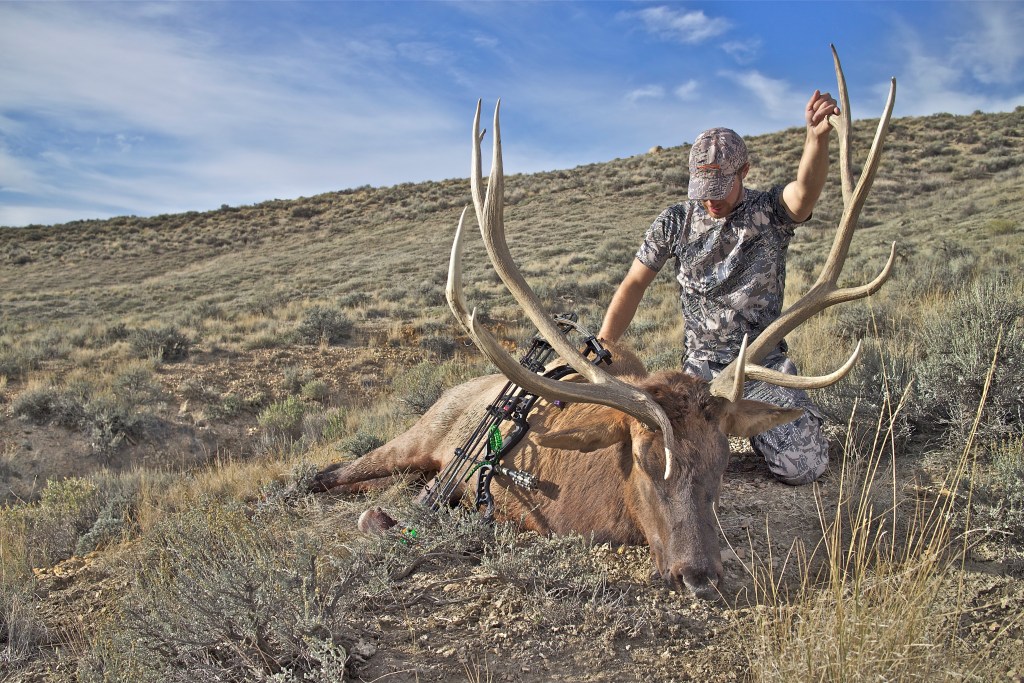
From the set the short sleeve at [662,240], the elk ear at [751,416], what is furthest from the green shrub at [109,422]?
the elk ear at [751,416]

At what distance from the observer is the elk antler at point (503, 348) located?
289 centimetres

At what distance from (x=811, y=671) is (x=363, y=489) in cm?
352

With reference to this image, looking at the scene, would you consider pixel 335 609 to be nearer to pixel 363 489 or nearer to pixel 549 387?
pixel 549 387

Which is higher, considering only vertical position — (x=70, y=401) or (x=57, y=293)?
(x=57, y=293)

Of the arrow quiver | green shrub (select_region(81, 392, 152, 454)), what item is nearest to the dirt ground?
the arrow quiver

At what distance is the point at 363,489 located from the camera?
4977 mm

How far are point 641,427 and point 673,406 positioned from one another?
0.64ft

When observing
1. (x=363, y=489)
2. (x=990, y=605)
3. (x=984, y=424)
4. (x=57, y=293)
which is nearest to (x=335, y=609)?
(x=363, y=489)

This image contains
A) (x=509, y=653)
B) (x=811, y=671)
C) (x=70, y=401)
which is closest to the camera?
(x=811, y=671)

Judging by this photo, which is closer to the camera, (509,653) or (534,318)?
(509,653)

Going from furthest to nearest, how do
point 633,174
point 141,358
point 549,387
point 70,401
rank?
point 633,174
point 141,358
point 70,401
point 549,387

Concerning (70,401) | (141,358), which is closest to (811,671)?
(70,401)

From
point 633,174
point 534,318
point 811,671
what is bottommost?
point 811,671

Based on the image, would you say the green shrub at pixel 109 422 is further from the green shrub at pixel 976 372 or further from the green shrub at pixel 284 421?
the green shrub at pixel 976 372
